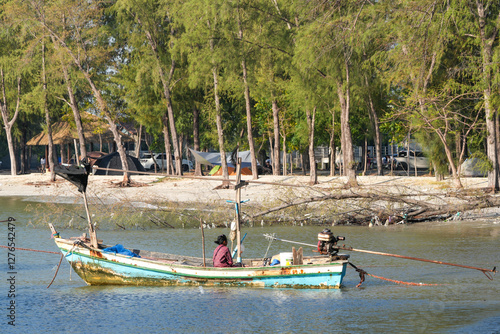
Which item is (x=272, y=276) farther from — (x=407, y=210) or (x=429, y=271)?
(x=407, y=210)

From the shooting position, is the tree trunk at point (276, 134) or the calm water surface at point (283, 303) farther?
the tree trunk at point (276, 134)

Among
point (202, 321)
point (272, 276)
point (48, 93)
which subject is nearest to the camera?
point (202, 321)

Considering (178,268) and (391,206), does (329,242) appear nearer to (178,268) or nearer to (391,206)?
(178,268)

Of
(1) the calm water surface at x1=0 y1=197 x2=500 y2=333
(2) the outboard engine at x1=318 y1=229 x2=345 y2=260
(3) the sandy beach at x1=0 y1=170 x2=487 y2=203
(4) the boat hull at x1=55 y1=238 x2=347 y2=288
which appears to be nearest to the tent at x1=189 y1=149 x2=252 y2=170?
(3) the sandy beach at x1=0 y1=170 x2=487 y2=203

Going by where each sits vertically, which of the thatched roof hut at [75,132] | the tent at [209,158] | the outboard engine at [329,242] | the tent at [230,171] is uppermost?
the thatched roof hut at [75,132]

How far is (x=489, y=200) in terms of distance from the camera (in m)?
24.5

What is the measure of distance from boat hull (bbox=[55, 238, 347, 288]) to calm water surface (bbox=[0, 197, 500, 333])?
22cm

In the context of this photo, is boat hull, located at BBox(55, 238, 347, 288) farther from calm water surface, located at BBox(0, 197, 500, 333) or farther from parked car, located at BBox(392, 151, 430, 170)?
parked car, located at BBox(392, 151, 430, 170)

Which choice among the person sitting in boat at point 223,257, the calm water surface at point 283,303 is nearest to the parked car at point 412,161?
the calm water surface at point 283,303

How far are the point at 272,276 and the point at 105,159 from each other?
3751cm

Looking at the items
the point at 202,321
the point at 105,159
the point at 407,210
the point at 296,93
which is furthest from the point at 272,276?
the point at 105,159

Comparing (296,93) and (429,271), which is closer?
(429,271)

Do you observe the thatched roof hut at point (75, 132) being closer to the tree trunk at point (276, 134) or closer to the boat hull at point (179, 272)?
the tree trunk at point (276, 134)

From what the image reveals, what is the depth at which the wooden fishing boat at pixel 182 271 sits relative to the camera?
14.7 metres
